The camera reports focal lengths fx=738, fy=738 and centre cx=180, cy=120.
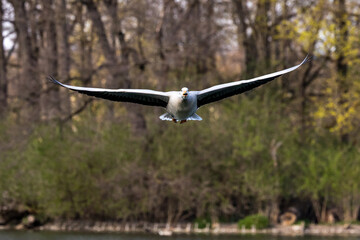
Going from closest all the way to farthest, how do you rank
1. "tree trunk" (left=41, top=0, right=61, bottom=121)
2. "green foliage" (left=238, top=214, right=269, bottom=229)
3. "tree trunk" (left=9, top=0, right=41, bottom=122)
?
"green foliage" (left=238, top=214, right=269, bottom=229) → "tree trunk" (left=9, top=0, right=41, bottom=122) → "tree trunk" (left=41, top=0, right=61, bottom=121)

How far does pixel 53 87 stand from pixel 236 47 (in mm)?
15824

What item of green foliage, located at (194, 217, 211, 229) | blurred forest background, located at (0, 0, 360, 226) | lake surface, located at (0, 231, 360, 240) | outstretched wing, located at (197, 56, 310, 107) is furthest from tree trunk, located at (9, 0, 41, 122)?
outstretched wing, located at (197, 56, 310, 107)

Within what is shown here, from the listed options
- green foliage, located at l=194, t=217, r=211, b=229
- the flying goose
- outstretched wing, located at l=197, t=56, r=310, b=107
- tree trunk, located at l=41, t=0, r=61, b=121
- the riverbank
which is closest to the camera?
the flying goose

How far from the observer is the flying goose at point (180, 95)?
12891 mm

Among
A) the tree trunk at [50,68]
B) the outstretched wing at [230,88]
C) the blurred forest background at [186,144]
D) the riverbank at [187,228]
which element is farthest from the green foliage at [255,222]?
the outstretched wing at [230,88]

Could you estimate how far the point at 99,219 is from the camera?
3138 centimetres

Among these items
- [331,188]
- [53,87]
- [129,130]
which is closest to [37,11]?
[53,87]

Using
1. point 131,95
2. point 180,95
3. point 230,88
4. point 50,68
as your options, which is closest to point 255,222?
Result: point 50,68

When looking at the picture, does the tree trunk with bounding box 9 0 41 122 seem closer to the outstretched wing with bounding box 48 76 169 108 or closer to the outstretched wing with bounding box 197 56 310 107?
the outstretched wing with bounding box 48 76 169 108

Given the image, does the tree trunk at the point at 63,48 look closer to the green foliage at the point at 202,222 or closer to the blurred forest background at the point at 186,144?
the blurred forest background at the point at 186,144

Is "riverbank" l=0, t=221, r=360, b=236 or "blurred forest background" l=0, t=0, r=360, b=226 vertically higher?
"blurred forest background" l=0, t=0, r=360, b=226

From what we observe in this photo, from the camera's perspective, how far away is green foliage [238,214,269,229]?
29250mm

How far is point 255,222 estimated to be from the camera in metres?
29.3

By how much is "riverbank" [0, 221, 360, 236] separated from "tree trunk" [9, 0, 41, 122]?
485cm
